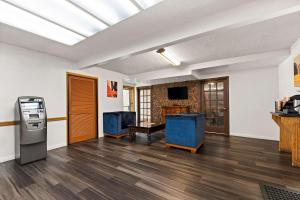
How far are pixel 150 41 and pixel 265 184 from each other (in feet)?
9.60

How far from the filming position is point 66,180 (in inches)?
82.6

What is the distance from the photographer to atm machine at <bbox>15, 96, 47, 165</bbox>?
266cm

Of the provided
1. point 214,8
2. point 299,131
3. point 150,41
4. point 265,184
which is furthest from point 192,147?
point 214,8

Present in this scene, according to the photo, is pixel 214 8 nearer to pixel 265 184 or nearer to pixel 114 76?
pixel 265 184


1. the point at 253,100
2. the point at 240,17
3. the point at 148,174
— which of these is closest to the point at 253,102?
the point at 253,100

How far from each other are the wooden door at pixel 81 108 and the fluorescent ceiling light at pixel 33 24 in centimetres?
169

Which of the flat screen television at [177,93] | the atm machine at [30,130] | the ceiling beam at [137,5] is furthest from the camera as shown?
the flat screen television at [177,93]

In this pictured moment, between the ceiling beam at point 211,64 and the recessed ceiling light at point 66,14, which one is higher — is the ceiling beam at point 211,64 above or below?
below

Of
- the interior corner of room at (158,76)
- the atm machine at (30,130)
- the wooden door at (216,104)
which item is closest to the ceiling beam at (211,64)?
the interior corner of room at (158,76)

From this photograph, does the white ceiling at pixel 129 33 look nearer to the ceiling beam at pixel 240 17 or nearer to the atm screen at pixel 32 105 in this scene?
the ceiling beam at pixel 240 17

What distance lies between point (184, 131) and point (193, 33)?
2156 mm

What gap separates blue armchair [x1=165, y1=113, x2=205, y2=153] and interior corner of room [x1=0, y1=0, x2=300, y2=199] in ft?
0.08

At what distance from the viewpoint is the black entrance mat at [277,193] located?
1.66 m

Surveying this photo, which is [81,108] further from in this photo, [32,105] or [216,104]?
[216,104]
